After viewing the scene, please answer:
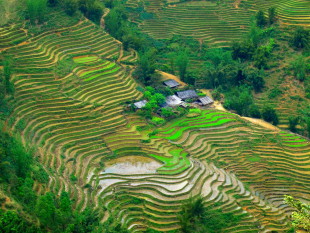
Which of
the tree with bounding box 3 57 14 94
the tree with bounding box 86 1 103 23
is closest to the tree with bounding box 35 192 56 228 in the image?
the tree with bounding box 3 57 14 94

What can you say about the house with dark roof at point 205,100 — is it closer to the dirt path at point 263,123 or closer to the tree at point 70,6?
the dirt path at point 263,123

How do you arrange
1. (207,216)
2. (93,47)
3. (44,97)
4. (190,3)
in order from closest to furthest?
(207,216)
(44,97)
(93,47)
(190,3)

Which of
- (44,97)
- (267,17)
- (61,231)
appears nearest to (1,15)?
(44,97)

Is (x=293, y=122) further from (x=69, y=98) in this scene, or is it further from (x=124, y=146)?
(x=69, y=98)

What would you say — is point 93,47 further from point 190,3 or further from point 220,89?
point 190,3

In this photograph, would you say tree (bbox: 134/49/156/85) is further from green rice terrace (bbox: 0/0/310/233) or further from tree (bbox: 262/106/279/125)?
tree (bbox: 262/106/279/125)

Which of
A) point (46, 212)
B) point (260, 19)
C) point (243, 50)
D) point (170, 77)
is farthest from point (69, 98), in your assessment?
point (260, 19)
